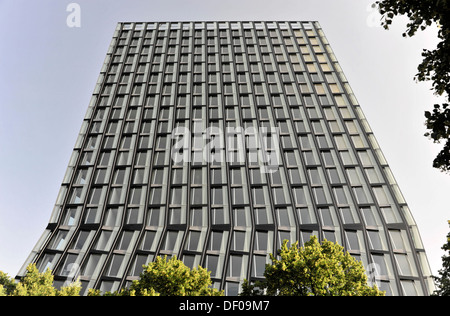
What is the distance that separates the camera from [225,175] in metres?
39.8

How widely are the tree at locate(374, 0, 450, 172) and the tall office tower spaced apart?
2390 cm

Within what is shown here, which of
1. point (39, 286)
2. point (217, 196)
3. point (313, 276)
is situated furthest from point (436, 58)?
point (217, 196)

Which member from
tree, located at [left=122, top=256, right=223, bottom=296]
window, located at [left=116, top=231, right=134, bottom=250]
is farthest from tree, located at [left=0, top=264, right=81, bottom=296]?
window, located at [left=116, top=231, right=134, bottom=250]

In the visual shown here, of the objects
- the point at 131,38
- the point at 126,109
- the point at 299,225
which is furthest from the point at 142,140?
the point at 131,38

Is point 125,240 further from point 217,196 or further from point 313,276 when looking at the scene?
point 313,276

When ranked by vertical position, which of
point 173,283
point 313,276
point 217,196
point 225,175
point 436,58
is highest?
point 225,175

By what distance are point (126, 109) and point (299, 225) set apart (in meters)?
32.8

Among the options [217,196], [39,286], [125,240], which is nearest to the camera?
[39,286]

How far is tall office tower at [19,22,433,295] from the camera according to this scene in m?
32.2

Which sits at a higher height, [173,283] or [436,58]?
[436,58]

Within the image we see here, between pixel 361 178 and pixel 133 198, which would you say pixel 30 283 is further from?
pixel 361 178

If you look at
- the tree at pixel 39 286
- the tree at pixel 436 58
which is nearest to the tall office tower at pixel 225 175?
the tree at pixel 39 286

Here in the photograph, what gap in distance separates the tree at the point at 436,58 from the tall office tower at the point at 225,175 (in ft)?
78.4

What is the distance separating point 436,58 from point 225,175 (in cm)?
3024
